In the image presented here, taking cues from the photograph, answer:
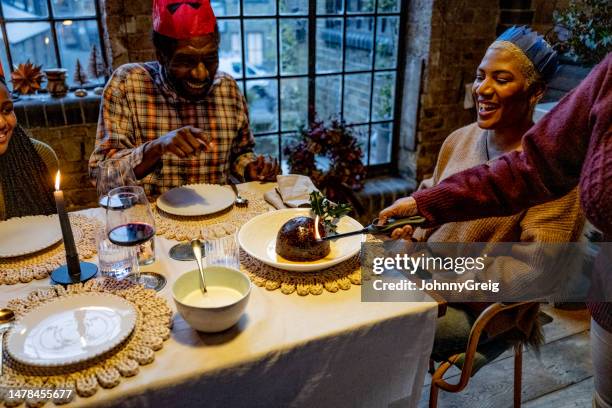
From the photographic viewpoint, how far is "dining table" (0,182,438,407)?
2.83 feet

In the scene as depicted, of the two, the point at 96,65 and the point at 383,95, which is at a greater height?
the point at 96,65

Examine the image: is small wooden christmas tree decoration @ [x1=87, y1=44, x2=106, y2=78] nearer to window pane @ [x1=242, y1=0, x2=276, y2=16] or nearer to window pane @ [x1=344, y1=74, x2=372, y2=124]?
window pane @ [x1=242, y1=0, x2=276, y2=16]

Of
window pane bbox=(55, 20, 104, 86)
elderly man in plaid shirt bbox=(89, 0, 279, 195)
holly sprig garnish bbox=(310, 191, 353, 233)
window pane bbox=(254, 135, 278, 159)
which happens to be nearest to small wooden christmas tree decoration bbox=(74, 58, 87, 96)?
window pane bbox=(55, 20, 104, 86)

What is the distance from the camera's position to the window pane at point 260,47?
2.69 m

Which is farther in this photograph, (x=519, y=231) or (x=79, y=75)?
(x=79, y=75)

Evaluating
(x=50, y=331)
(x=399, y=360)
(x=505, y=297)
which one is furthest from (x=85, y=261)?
(x=505, y=297)

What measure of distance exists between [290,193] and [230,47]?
148cm

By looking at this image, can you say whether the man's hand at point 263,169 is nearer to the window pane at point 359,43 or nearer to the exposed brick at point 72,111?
the exposed brick at point 72,111

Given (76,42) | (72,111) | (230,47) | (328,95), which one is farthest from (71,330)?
(328,95)

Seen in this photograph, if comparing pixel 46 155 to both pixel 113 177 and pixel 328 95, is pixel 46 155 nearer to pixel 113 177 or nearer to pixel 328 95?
pixel 113 177

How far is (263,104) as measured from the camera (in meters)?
2.87

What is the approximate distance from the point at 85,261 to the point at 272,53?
6.28 ft

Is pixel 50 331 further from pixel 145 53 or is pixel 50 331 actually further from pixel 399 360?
pixel 145 53

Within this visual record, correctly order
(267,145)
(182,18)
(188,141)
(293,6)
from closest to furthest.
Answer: (188,141) → (182,18) → (293,6) → (267,145)
